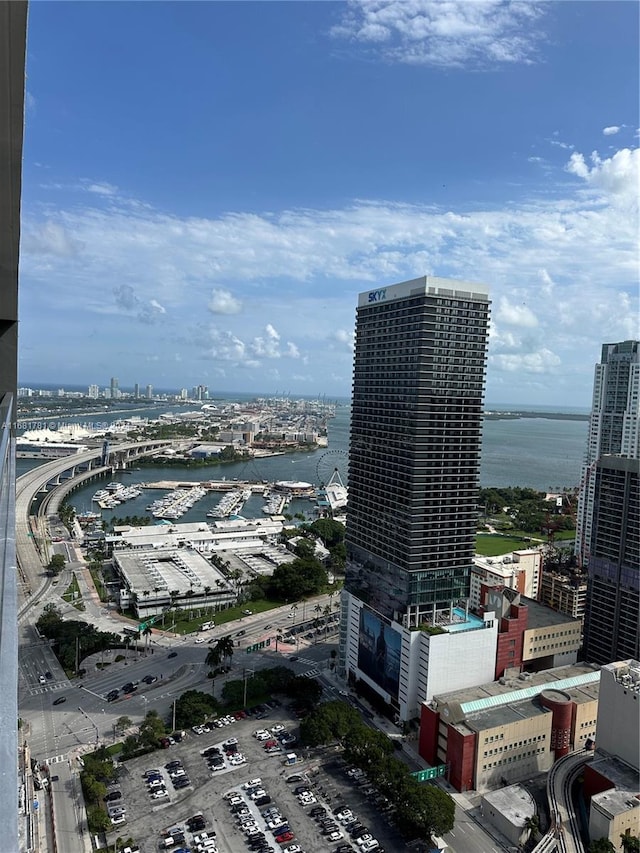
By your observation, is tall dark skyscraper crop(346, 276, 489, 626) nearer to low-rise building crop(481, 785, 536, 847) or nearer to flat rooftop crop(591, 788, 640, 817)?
low-rise building crop(481, 785, 536, 847)

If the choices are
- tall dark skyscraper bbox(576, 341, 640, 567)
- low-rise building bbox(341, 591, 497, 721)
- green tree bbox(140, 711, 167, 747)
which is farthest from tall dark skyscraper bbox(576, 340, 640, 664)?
green tree bbox(140, 711, 167, 747)

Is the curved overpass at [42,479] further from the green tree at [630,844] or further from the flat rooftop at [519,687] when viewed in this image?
the green tree at [630,844]

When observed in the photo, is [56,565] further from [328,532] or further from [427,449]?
[427,449]

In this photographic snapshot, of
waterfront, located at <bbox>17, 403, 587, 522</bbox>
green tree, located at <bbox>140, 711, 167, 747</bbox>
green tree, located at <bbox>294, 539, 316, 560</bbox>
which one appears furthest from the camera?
waterfront, located at <bbox>17, 403, 587, 522</bbox>

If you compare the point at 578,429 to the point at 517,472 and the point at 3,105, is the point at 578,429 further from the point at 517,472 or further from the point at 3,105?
the point at 3,105

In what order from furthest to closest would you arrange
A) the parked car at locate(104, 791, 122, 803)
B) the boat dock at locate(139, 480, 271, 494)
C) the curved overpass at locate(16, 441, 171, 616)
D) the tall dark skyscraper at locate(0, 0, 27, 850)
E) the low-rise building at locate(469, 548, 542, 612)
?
the boat dock at locate(139, 480, 271, 494), the curved overpass at locate(16, 441, 171, 616), the low-rise building at locate(469, 548, 542, 612), the parked car at locate(104, 791, 122, 803), the tall dark skyscraper at locate(0, 0, 27, 850)

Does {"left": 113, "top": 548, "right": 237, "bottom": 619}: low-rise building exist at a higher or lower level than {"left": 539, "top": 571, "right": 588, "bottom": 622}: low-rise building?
lower

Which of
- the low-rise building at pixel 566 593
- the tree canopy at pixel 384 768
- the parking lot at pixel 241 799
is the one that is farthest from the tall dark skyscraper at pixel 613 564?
the parking lot at pixel 241 799

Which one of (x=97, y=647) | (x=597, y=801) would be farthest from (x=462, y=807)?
(x=97, y=647)

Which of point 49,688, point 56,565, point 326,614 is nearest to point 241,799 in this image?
point 49,688
